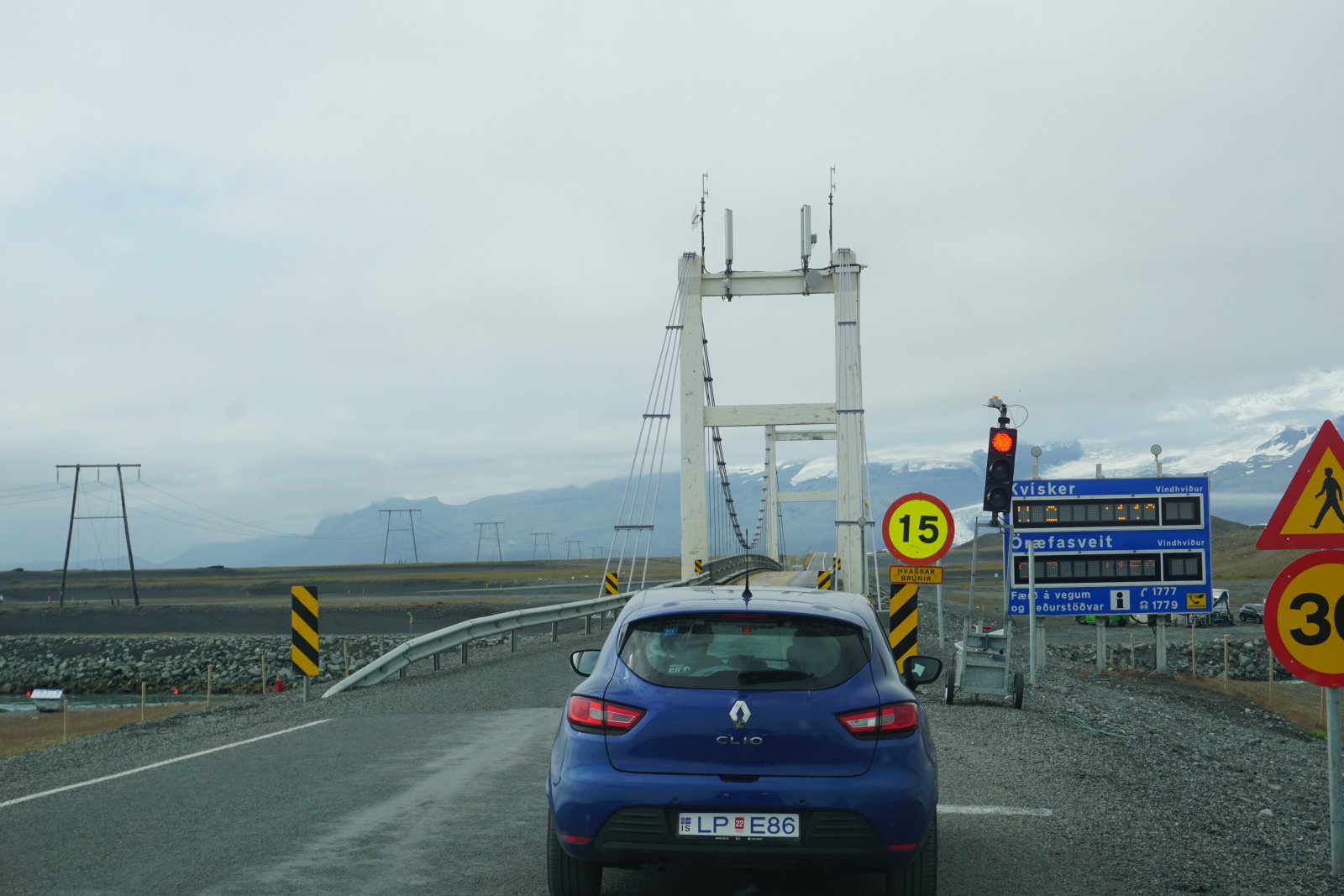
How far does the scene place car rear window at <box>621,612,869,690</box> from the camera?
17.5ft

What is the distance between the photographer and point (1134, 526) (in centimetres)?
2442

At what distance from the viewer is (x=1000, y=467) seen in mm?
15297

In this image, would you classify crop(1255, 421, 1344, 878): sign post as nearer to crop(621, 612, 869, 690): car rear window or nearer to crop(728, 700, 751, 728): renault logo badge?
crop(621, 612, 869, 690): car rear window

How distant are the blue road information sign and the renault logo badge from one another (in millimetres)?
19509

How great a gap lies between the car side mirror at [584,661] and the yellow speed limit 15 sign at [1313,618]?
135 inches

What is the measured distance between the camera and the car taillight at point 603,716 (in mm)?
5273

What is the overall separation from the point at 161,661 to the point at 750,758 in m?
47.0

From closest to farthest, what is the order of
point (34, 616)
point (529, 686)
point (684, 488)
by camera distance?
point (529, 686), point (684, 488), point (34, 616)

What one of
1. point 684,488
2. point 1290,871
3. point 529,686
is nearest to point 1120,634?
point 684,488

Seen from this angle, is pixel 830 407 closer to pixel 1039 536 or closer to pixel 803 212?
pixel 803 212

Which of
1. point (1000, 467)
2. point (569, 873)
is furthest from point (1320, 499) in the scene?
point (1000, 467)

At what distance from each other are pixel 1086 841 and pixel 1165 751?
6.50 metres

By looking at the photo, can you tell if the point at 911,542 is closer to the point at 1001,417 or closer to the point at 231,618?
the point at 1001,417

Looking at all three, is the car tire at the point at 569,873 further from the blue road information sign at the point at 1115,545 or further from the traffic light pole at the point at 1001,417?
the blue road information sign at the point at 1115,545
